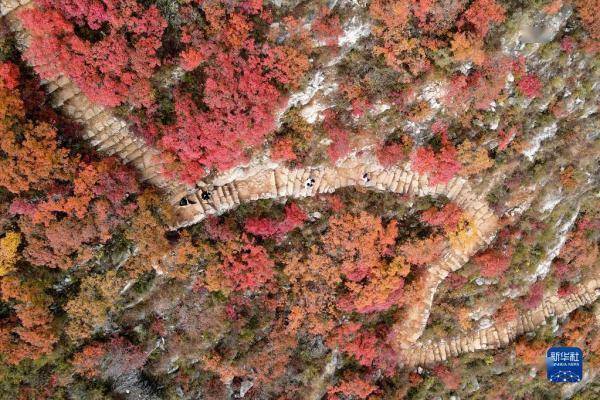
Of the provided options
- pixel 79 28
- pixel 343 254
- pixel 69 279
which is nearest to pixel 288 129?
pixel 343 254

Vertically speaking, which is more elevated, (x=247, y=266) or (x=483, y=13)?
(x=483, y=13)

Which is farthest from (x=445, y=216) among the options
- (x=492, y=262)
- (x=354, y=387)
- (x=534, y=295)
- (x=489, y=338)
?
(x=354, y=387)

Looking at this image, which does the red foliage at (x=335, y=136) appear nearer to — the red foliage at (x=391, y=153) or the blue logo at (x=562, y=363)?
the red foliage at (x=391, y=153)

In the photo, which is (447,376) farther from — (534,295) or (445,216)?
(445,216)

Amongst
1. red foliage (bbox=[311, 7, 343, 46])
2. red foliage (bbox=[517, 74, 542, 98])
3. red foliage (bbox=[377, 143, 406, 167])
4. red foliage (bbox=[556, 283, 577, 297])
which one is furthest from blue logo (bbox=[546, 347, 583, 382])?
red foliage (bbox=[311, 7, 343, 46])

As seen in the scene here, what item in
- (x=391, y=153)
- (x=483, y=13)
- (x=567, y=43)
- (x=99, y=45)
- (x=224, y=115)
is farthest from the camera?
(x=391, y=153)

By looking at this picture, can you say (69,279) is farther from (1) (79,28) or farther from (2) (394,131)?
(2) (394,131)

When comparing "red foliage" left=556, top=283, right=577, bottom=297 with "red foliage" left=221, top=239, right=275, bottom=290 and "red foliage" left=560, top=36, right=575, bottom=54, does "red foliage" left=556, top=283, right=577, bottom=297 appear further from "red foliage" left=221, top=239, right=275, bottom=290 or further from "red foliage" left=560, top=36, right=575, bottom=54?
"red foliage" left=221, top=239, right=275, bottom=290
